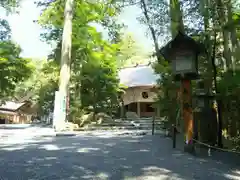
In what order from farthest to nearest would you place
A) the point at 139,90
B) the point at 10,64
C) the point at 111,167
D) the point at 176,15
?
the point at 139,90, the point at 10,64, the point at 176,15, the point at 111,167

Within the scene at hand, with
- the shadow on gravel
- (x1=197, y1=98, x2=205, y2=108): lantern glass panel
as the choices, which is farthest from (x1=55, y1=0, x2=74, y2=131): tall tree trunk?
(x1=197, y1=98, x2=205, y2=108): lantern glass panel

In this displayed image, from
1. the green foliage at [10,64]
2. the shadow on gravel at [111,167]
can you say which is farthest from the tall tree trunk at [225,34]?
the green foliage at [10,64]

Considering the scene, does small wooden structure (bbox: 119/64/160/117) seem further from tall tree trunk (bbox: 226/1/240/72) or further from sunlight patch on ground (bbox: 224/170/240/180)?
sunlight patch on ground (bbox: 224/170/240/180)

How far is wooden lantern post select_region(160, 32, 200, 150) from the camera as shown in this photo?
20.9ft

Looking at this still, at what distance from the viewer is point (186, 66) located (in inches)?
255

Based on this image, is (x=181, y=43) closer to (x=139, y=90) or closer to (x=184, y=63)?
(x=184, y=63)

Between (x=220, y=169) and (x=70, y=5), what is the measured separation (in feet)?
44.4

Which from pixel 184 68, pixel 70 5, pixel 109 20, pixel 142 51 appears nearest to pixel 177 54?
pixel 184 68

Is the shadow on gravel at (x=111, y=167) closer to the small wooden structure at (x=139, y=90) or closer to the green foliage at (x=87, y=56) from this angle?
the green foliage at (x=87, y=56)

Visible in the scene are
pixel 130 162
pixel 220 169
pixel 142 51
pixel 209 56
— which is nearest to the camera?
pixel 220 169

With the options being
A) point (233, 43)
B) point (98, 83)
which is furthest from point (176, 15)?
point (98, 83)

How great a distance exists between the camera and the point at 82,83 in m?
19.8

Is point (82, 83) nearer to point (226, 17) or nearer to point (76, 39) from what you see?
point (76, 39)

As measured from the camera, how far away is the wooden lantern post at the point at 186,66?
6.38m
